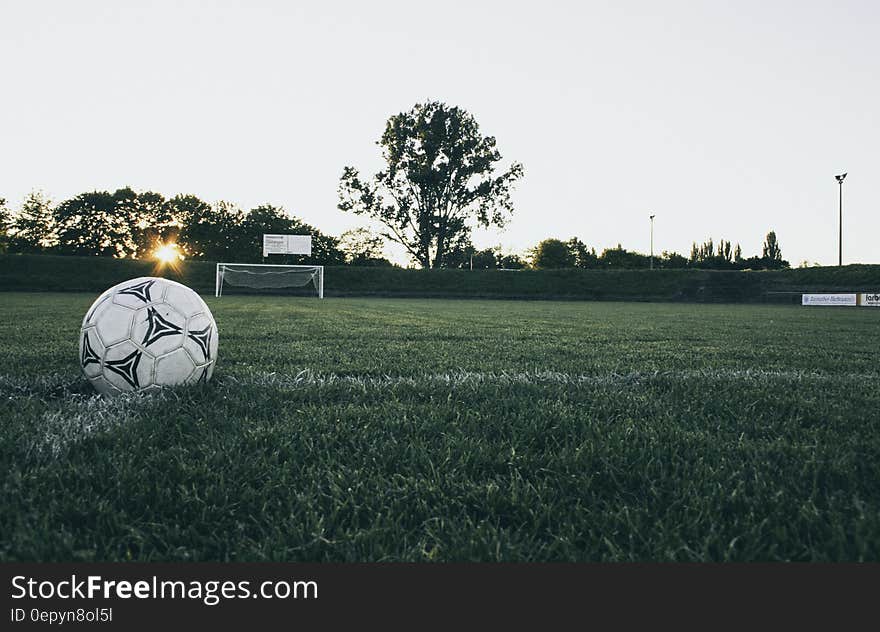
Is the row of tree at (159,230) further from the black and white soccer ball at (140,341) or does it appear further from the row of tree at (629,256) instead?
the black and white soccer ball at (140,341)

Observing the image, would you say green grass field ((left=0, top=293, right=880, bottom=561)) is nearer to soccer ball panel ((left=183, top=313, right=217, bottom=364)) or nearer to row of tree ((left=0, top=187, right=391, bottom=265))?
soccer ball panel ((left=183, top=313, right=217, bottom=364))

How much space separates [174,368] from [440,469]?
1.71 metres

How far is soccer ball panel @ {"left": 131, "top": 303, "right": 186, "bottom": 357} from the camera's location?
8.16 feet

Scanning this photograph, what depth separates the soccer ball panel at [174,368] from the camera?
253 cm

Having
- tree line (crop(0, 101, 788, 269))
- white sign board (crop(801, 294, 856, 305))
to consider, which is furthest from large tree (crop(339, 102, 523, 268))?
white sign board (crop(801, 294, 856, 305))

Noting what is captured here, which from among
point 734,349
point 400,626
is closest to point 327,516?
point 400,626

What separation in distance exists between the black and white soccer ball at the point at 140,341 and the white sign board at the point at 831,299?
3036 centimetres

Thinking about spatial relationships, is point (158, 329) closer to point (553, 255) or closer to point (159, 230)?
point (159, 230)

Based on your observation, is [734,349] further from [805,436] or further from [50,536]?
[50,536]

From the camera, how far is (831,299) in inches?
976

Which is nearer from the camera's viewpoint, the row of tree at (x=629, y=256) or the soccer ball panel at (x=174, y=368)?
the soccer ball panel at (x=174, y=368)

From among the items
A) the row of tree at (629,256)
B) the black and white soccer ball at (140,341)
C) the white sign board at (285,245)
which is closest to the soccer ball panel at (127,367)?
the black and white soccer ball at (140,341)

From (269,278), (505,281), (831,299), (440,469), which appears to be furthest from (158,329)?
(831,299)

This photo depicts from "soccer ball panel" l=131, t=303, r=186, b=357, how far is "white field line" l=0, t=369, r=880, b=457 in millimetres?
246
